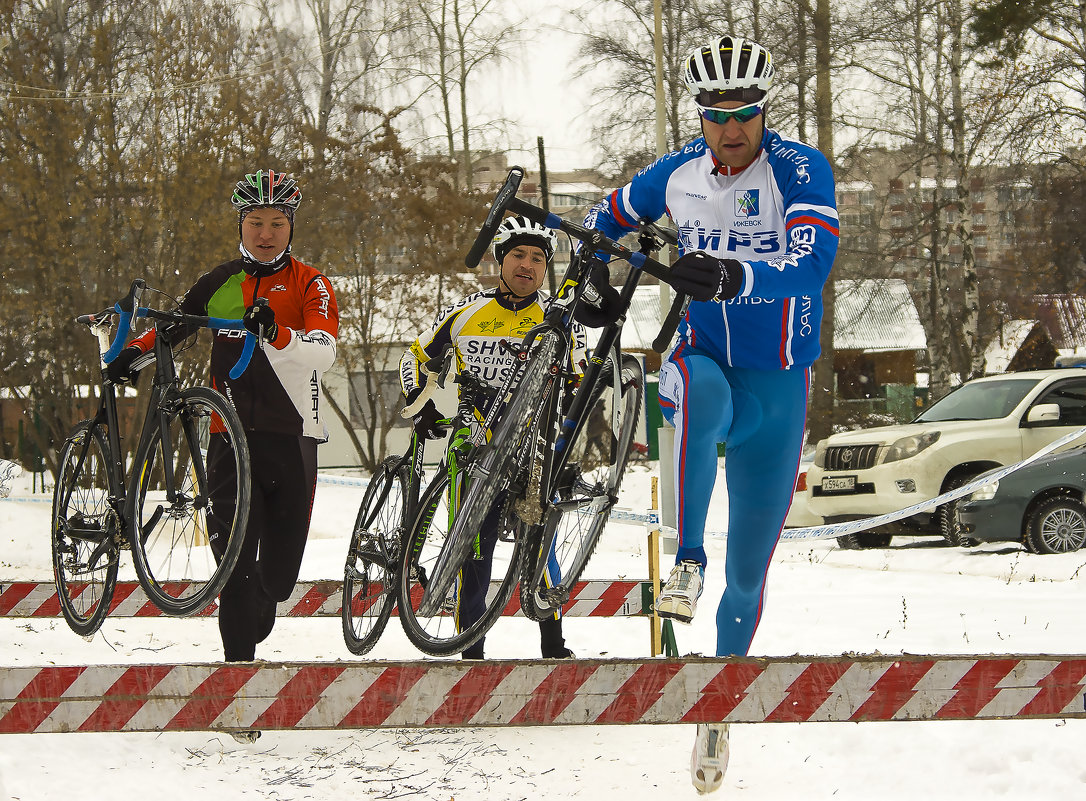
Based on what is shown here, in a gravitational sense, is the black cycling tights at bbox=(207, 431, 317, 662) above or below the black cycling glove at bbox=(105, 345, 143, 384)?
below

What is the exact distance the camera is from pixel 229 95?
14.3 metres

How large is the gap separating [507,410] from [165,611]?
56.5 inches

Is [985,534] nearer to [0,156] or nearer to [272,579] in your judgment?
[272,579]

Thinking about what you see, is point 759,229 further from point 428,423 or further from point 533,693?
point 428,423

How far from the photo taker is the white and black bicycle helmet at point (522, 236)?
487 cm

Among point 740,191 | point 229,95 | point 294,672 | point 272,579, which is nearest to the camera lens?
point 294,672

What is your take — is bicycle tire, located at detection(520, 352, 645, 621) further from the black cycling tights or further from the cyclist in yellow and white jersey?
the black cycling tights

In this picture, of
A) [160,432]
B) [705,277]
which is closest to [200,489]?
[160,432]

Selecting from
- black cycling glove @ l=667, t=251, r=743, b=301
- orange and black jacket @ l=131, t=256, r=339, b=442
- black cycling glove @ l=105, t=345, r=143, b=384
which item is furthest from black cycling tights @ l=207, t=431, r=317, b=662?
black cycling glove @ l=667, t=251, r=743, b=301

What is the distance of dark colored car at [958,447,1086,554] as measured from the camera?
9.54m

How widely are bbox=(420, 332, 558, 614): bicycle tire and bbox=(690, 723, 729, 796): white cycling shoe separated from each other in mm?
990

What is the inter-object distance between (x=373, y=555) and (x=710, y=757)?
202cm

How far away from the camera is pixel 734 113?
3596mm

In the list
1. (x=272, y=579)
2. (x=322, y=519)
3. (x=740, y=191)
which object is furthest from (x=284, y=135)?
(x=740, y=191)
